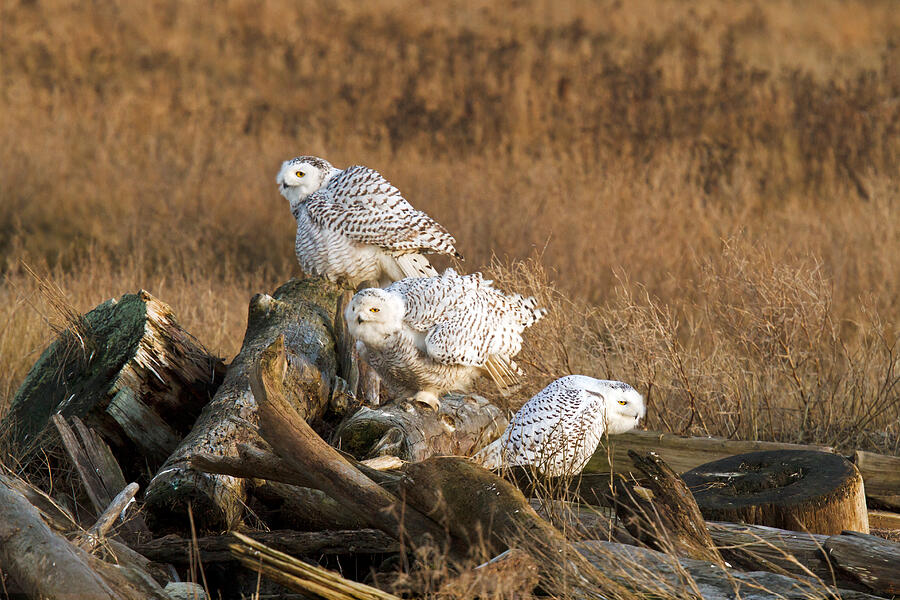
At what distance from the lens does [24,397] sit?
456 centimetres

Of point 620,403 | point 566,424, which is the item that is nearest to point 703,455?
point 620,403

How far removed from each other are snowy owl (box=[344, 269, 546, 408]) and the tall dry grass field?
147 inches

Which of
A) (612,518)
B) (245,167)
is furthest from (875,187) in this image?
(612,518)

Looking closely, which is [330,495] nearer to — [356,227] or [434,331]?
[434,331]

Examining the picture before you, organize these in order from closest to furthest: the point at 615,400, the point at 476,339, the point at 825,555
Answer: the point at 825,555
the point at 615,400
the point at 476,339

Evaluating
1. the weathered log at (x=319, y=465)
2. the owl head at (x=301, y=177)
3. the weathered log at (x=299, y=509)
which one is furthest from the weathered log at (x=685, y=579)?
the owl head at (x=301, y=177)

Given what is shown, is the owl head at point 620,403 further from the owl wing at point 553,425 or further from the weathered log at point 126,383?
the weathered log at point 126,383

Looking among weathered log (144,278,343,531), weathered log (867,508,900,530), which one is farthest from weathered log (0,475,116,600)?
weathered log (867,508,900,530)

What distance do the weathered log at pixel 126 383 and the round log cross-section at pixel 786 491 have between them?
2271 mm

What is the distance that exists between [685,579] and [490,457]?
1.60 metres

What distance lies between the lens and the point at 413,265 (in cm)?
570

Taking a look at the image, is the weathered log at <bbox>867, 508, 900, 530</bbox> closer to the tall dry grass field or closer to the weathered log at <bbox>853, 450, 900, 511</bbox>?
the weathered log at <bbox>853, 450, 900, 511</bbox>

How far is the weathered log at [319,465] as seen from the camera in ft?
9.65

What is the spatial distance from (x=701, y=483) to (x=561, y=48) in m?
14.1
